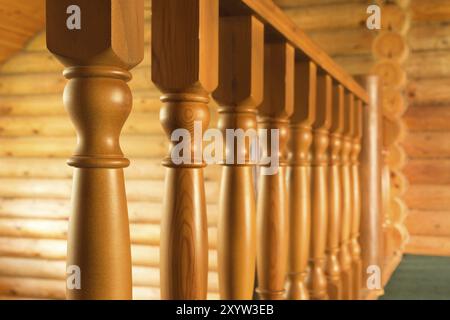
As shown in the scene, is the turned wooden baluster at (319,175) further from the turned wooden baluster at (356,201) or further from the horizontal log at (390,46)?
the horizontal log at (390,46)

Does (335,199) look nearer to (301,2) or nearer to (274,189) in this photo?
(274,189)

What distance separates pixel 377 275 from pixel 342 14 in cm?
303

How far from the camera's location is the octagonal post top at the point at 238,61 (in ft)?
3.84

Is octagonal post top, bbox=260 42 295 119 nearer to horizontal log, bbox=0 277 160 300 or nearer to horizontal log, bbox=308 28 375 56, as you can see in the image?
horizontal log, bbox=308 28 375 56

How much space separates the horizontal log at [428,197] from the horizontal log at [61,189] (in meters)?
1.79

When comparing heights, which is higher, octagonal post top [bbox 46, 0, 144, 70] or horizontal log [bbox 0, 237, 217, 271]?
octagonal post top [bbox 46, 0, 144, 70]

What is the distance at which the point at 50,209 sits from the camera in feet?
21.3

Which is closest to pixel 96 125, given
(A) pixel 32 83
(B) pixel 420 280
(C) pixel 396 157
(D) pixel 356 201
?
(D) pixel 356 201

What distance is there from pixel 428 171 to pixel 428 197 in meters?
0.21

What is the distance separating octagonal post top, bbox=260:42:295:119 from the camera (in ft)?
4.64

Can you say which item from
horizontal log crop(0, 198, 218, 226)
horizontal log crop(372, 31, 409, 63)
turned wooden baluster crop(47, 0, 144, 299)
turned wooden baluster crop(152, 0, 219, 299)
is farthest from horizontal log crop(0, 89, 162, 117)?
turned wooden baluster crop(47, 0, 144, 299)

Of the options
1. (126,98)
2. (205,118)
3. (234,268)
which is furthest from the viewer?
(234,268)
